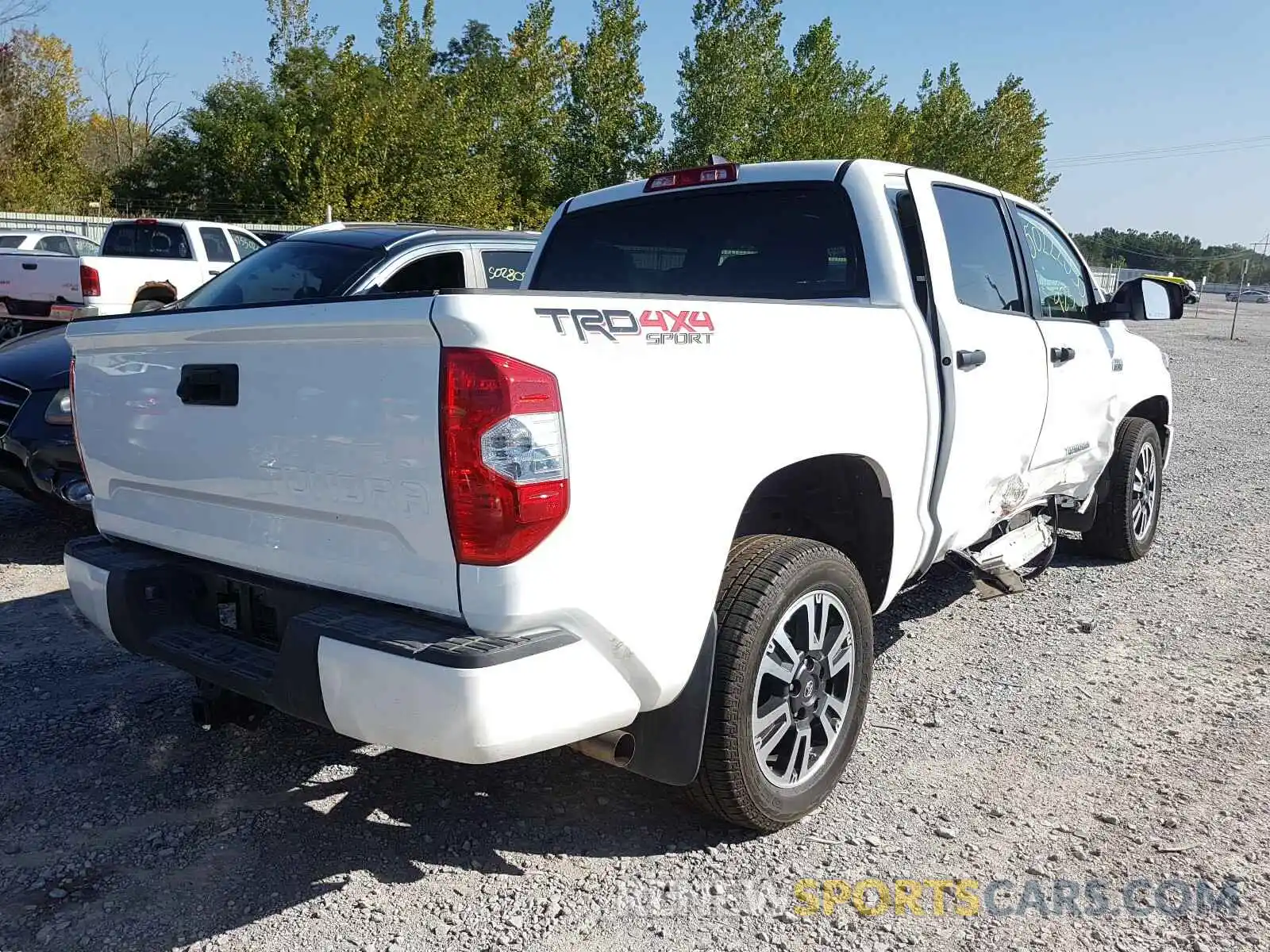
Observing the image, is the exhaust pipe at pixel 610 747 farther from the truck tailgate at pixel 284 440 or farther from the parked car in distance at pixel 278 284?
the parked car in distance at pixel 278 284

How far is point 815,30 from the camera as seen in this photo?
111 feet

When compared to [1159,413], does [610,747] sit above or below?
below

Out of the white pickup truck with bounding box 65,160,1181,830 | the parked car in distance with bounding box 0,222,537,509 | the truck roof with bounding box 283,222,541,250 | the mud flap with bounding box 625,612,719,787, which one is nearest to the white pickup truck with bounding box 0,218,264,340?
the parked car in distance with bounding box 0,222,537,509

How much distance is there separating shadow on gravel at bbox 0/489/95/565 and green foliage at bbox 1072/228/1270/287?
96094mm

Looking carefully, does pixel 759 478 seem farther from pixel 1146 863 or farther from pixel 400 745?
pixel 1146 863

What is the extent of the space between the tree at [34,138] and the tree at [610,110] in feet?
58.2

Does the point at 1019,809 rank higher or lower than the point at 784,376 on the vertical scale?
lower

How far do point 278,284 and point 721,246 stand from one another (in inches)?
136

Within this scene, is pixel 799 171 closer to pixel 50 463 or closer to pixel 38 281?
pixel 50 463

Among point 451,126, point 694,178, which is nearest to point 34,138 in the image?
point 451,126

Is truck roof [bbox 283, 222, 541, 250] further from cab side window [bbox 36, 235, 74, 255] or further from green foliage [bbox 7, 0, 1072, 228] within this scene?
green foliage [bbox 7, 0, 1072, 228]

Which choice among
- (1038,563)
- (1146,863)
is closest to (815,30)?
(1038,563)

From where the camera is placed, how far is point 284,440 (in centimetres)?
252

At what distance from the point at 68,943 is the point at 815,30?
35.9 meters
